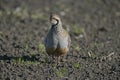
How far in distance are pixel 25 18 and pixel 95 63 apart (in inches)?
219

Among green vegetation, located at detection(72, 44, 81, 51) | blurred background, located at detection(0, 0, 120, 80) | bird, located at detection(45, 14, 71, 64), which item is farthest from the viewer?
green vegetation, located at detection(72, 44, 81, 51)

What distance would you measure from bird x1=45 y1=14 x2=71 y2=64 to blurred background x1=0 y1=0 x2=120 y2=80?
326mm

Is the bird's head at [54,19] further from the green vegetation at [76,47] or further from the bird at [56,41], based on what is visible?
the green vegetation at [76,47]

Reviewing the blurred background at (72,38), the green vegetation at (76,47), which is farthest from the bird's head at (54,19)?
the green vegetation at (76,47)

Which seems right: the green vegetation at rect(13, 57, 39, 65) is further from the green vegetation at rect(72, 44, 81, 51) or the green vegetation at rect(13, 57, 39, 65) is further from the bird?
the green vegetation at rect(72, 44, 81, 51)

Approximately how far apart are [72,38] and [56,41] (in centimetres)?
333

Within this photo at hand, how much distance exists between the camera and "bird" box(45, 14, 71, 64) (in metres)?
9.39

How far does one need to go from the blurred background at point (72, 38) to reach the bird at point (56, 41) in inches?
12.8

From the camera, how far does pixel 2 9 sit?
51.8ft

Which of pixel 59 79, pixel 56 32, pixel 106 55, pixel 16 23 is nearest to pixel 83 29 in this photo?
pixel 16 23

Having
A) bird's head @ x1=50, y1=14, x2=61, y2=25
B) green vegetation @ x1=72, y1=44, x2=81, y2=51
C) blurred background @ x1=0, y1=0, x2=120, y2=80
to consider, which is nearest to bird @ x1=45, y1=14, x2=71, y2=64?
bird's head @ x1=50, y1=14, x2=61, y2=25

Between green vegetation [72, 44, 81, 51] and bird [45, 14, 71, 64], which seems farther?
green vegetation [72, 44, 81, 51]

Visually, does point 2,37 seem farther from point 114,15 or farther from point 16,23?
point 114,15

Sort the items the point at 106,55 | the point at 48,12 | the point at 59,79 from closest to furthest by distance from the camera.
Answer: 1. the point at 59,79
2. the point at 106,55
3. the point at 48,12
